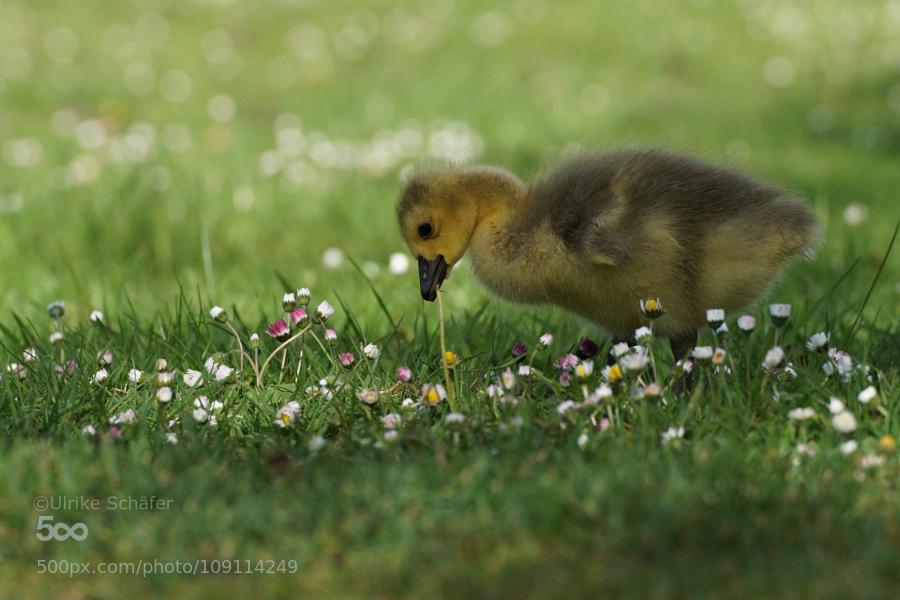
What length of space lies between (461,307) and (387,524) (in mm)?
2736

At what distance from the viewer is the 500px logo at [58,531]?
3.33m

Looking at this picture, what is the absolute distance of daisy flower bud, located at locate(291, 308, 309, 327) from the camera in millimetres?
4605

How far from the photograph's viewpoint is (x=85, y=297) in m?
6.26

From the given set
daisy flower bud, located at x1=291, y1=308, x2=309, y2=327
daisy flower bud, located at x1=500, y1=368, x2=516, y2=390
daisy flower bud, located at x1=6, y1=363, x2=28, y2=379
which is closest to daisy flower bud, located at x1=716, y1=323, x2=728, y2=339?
daisy flower bud, located at x1=500, y1=368, x2=516, y2=390

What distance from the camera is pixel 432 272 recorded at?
4641 millimetres

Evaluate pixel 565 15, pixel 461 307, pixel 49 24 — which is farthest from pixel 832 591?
pixel 49 24

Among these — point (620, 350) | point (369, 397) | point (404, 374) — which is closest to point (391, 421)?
point (369, 397)

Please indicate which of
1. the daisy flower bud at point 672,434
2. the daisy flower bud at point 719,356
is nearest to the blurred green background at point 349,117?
the daisy flower bud at point 719,356

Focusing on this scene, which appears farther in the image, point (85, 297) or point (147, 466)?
point (85, 297)

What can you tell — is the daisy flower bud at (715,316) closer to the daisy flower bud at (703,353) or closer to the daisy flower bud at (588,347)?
the daisy flower bud at (703,353)

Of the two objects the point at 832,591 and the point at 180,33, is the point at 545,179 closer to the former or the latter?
the point at 832,591

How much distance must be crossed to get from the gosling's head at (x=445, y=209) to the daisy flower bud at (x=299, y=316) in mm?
489

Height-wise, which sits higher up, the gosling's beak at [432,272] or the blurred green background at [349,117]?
the blurred green background at [349,117]

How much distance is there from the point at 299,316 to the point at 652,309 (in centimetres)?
140
